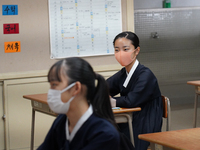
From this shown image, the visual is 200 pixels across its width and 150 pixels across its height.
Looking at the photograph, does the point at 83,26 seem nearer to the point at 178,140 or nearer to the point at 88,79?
the point at 178,140

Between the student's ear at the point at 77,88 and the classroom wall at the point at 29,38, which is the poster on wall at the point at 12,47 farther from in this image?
the student's ear at the point at 77,88

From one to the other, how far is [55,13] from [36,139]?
147cm

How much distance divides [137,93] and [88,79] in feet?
4.44

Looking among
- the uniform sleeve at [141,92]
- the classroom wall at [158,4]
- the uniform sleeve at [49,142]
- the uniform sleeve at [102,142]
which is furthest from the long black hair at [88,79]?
the classroom wall at [158,4]

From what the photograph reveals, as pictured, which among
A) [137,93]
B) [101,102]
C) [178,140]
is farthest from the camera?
[137,93]

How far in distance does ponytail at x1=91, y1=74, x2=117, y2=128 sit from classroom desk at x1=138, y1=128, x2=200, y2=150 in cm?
34

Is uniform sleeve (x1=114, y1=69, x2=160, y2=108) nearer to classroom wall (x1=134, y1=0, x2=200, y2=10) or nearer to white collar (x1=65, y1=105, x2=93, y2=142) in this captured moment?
white collar (x1=65, y1=105, x2=93, y2=142)

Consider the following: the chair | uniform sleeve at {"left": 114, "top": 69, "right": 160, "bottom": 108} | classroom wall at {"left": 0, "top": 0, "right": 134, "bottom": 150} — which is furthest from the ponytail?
classroom wall at {"left": 0, "top": 0, "right": 134, "bottom": 150}

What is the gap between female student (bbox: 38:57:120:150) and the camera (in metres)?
1.21

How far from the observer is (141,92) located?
2.56m

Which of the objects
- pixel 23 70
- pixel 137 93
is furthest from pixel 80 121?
pixel 23 70

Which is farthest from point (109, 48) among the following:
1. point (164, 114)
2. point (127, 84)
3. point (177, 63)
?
point (177, 63)

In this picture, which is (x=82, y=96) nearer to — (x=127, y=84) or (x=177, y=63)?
(x=127, y=84)

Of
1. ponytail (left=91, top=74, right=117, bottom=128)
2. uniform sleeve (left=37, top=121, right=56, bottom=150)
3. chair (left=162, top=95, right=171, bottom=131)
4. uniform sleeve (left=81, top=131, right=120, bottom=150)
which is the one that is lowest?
chair (left=162, top=95, right=171, bottom=131)
